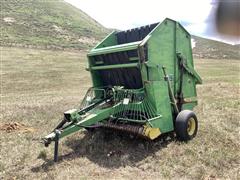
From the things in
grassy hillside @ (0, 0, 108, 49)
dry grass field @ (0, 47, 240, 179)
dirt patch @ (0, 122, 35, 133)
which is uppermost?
grassy hillside @ (0, 0, 108, 49)

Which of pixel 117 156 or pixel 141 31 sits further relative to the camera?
pixel 141 31

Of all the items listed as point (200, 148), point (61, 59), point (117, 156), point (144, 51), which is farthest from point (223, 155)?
point (61, 59)

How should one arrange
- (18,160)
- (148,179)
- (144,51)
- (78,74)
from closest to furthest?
(148,179) < (18,160) < (144,51) < (78,74)

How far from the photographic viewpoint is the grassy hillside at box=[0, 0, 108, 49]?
50.3m

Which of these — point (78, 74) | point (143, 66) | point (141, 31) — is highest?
point (141, 31)

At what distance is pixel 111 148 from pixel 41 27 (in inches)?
2330

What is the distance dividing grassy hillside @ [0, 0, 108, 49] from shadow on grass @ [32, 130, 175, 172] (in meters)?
39.1

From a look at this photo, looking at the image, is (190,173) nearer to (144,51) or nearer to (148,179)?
(148,179)

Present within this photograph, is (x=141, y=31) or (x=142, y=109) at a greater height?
(x=141, y=31)

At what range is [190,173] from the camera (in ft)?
16.7

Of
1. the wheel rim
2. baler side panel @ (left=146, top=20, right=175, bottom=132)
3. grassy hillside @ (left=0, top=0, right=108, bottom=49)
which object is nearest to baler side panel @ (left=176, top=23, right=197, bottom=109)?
baler side panel @ (left=146, top=20, right=175, bottom=132)

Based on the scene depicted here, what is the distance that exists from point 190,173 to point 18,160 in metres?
3.11

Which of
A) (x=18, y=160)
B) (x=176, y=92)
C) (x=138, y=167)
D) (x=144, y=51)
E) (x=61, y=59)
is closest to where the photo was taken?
(x=138, y=167)

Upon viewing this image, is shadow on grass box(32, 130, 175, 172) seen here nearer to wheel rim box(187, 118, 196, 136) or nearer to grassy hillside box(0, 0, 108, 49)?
wheel rim box(187, 118, 196, 136)
